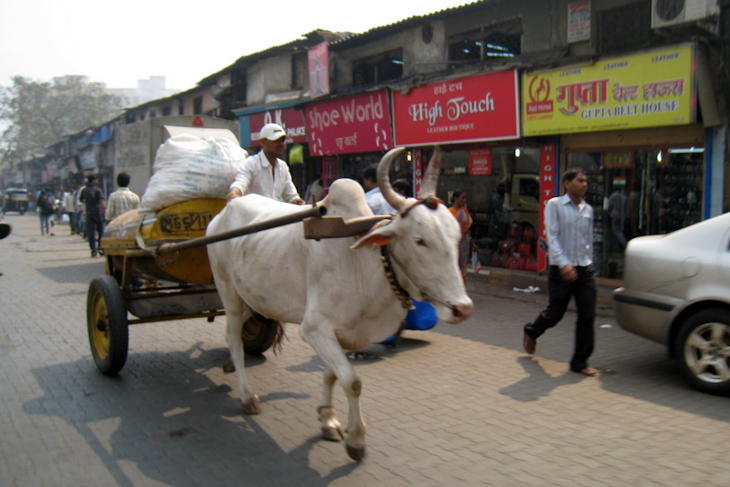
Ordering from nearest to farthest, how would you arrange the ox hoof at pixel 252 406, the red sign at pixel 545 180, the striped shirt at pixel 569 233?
1. the ox hoof at pixel 252 406
2. the striped shirt at pixel 569 233
3. the red sign at pixel 545 180

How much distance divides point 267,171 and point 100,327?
2.03m

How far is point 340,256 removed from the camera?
3.86m

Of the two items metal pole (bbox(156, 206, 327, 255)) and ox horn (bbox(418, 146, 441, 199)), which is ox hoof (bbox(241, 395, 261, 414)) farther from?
ox horn (bbox(418, 146, 441, 199))

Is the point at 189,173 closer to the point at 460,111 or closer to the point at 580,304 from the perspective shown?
the point at 580,304

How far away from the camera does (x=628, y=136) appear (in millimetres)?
9148

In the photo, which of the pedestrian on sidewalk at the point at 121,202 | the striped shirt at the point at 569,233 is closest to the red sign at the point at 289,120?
the pedestrian on sidewalk at the point at 121,202

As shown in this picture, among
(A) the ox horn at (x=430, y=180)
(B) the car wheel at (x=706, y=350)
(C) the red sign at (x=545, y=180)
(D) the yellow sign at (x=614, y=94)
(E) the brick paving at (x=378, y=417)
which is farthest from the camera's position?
(C) the red sign at (x=545, y=180)

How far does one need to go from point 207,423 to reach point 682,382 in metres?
4.02

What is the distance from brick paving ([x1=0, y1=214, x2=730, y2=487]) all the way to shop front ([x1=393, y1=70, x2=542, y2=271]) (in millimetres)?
4021

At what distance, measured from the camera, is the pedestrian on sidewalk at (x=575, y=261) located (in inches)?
225

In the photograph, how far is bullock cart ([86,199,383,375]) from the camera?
527cm

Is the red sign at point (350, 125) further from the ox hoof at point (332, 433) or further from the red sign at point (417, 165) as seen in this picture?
the ox hoof at point (332, 433)

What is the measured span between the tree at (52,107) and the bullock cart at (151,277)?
2196 inches

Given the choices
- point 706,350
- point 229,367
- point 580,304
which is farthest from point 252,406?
point 706,350
